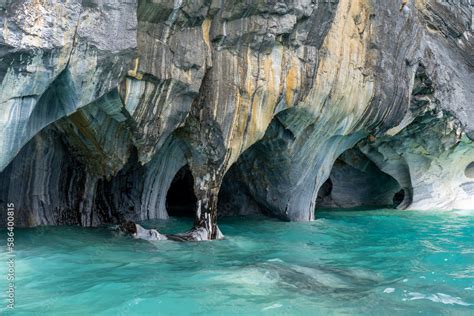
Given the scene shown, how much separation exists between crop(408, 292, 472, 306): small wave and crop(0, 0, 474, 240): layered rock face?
3.98 meters

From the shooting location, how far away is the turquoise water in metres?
5.06

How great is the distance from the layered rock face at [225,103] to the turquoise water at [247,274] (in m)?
1.22

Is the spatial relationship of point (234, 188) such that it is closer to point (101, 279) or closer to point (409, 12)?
point (409, 12)

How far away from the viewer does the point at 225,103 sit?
343 inches

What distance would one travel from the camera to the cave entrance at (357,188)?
1596 cm

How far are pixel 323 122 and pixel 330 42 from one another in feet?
5.25

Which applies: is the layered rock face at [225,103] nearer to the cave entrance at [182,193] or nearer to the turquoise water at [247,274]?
the turquoise water at [247,274]

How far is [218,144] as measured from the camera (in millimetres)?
8875

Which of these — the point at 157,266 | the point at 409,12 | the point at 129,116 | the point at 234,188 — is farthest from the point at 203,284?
the point at 409,12

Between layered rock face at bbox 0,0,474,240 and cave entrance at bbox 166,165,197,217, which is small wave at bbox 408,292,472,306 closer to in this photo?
layered rock face at bbox 0,0,474,240

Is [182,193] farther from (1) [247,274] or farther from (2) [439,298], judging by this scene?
(2) [439,298]

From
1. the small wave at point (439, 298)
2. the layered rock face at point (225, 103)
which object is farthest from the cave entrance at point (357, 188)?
the small wave at point (439, 298)

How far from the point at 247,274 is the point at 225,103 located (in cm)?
340

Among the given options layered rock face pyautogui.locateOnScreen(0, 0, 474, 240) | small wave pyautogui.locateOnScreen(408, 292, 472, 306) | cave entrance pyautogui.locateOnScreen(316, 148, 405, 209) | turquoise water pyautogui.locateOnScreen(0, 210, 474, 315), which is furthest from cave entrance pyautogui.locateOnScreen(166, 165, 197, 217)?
small wave pyautogui.locateOnScreen(408, 292, 472, 306)
